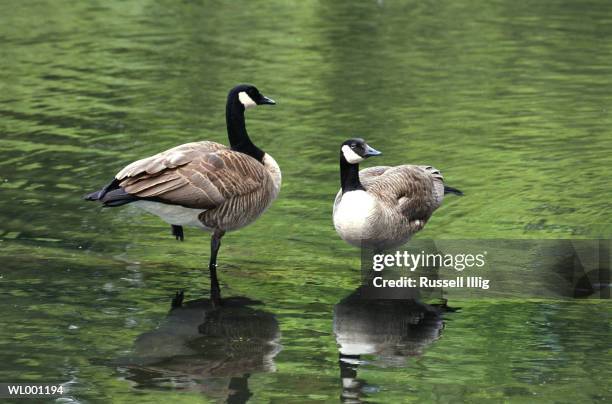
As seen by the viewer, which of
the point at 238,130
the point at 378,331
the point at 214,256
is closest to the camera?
the point at 378,331

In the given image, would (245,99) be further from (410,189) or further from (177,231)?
(410,189)

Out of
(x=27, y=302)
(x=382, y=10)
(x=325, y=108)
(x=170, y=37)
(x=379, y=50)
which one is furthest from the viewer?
(x=382, y=10)

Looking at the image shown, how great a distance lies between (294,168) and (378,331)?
17.5 ft

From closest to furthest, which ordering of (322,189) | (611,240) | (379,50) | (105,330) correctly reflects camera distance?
(105,330) → (611,240) → (322,189) → (379,50)

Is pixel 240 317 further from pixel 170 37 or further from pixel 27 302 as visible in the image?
pixel 170 37

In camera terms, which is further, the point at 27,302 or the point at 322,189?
the point at 322,189

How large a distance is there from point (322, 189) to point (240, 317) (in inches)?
159

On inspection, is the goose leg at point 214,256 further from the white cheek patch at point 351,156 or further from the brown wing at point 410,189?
the brown wing at point 410,189

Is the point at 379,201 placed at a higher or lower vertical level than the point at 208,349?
higher

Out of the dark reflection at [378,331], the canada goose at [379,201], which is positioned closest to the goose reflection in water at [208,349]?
the dark reflection at [378,331]

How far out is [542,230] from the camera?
41.3 feet

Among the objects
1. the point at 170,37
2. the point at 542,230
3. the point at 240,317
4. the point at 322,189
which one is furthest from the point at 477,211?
the point at 170,37

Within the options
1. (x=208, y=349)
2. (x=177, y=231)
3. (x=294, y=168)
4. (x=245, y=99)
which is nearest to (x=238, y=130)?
(x=245, y=99)

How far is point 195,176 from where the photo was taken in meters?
11.2
